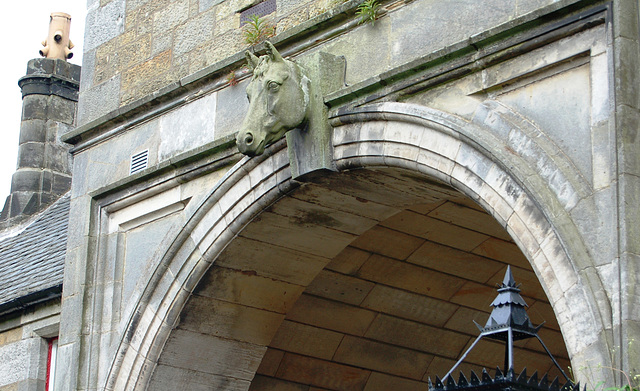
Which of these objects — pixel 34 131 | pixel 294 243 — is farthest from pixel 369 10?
pixel 34 131

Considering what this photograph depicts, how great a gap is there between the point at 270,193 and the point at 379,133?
82 cm

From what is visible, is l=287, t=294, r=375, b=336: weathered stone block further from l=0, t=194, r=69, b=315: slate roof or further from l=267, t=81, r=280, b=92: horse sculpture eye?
l=267, t=81, r=280, b=92: horse sculpture eye

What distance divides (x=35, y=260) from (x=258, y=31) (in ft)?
11.4

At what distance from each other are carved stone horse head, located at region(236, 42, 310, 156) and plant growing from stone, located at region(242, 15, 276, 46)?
62cm

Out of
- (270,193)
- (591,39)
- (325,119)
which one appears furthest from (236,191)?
(591,39)

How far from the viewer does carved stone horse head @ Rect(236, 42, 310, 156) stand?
19.3 ft

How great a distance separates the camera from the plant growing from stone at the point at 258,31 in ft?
22.1

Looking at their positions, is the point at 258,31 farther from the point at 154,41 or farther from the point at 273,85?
the point at 154,41

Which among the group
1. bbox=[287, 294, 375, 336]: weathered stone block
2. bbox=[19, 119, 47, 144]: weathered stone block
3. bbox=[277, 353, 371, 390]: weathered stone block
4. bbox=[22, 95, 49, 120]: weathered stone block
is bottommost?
bbox=[277, 353, 371, 390]: weathered stone block

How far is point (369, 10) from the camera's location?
6129 mm

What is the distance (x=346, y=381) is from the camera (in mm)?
7906

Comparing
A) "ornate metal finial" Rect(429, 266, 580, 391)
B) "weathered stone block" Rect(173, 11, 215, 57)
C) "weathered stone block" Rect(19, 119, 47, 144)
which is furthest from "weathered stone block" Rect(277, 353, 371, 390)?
"weathered stone block" Rect(19, 119, 47, 144)

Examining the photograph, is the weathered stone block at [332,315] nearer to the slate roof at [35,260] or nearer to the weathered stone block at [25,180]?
the slate roof at [35,260]

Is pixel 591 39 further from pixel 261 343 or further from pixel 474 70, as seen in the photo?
pixel 261 343
